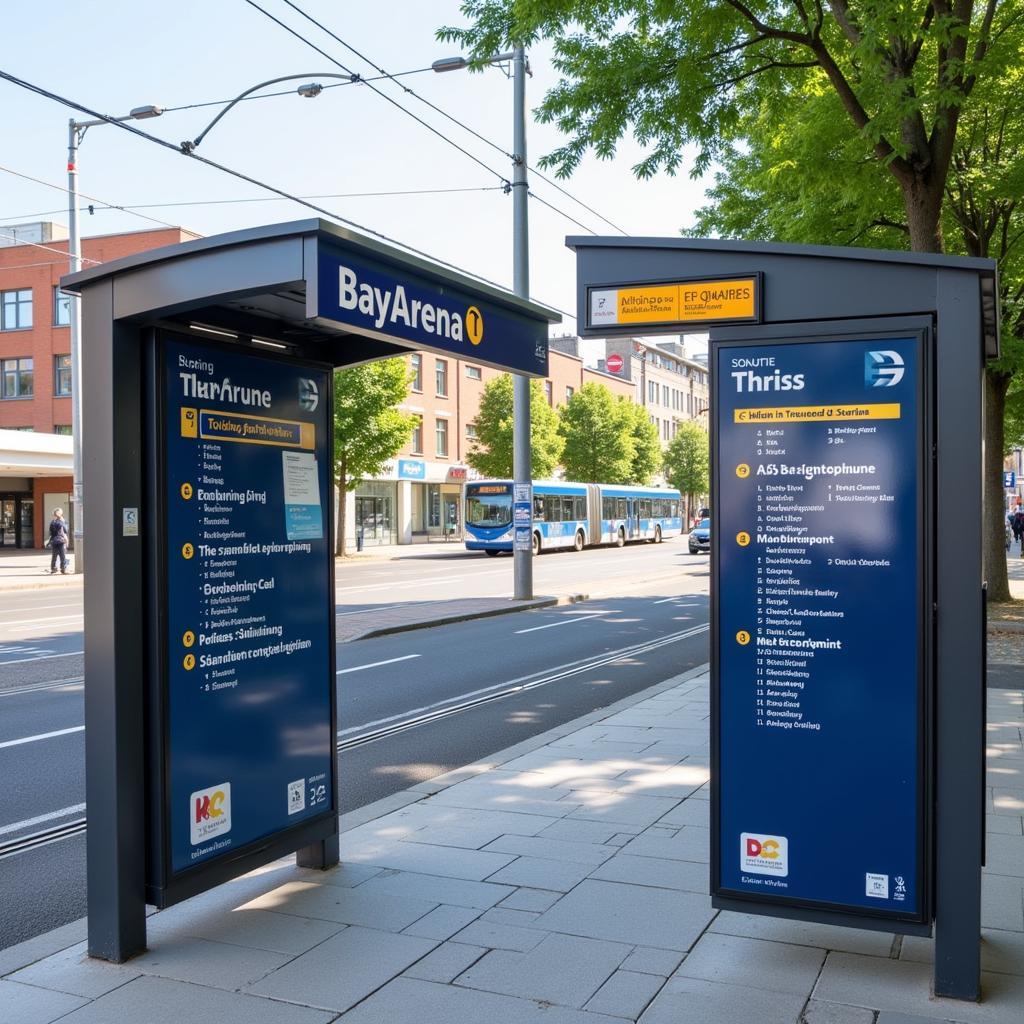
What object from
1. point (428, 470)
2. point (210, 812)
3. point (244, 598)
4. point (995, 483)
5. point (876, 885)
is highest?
point (428, 470)

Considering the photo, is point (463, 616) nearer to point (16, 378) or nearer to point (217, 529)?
point (217, 529)

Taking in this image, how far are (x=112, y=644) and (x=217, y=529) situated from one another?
2.09 feet

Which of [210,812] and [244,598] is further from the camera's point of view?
[244,598]

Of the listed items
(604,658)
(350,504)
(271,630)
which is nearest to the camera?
(271,630)

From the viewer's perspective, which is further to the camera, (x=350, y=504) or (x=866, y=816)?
(x=350, y=504)

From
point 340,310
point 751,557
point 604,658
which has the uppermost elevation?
point 340,310

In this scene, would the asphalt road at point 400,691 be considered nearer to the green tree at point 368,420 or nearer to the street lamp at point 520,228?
the street lamp at point 520,228

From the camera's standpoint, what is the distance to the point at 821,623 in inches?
153

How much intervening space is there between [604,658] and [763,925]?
29.8ft

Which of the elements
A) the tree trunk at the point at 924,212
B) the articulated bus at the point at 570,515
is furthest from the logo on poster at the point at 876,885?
the articulated bus at the point at 570,515

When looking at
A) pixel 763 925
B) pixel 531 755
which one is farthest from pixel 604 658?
pixel 763 925

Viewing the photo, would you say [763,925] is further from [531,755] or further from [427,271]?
[531,755]

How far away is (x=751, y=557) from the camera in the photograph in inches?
156

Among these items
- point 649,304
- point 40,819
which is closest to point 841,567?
point 649,304
